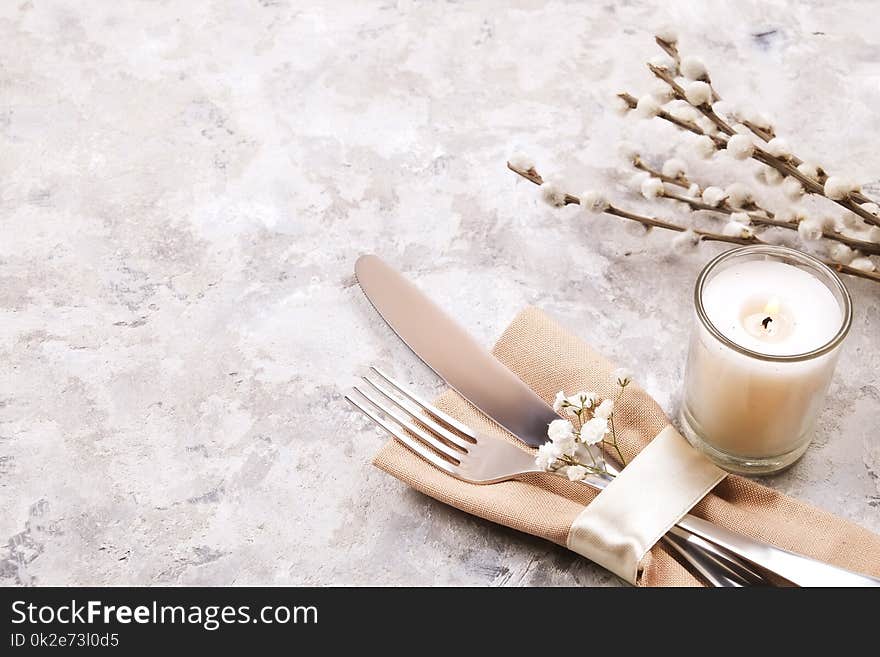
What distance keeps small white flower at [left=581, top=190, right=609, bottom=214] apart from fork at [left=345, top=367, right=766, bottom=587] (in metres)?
0.22

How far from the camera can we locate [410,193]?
0.90m

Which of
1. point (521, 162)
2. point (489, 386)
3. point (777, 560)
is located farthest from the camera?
point (521, 162)

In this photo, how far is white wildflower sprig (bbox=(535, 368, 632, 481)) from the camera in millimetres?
659

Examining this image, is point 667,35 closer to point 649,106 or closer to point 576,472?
point 649,106

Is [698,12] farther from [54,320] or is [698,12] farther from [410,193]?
[54,320]

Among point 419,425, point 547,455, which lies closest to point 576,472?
point 547,455

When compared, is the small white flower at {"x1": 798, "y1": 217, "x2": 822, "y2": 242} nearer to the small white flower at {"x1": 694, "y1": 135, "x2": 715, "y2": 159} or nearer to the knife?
the small white flower at {"x1": 694, "y1": 135, "x2": 715, "y2": 159}

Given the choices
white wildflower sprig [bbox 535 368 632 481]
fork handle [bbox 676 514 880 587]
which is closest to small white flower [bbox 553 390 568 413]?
white wildflower sprig [bbox 535 368 632 481]

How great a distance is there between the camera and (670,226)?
82cm

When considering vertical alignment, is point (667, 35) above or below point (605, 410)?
above

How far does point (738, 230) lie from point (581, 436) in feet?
0.76

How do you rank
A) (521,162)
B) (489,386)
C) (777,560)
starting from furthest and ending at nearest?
(521,162) → (489,386) → (777,560)

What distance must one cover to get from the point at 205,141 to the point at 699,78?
1.47ft

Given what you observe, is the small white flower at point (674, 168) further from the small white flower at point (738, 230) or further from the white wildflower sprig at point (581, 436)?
the white wildflower sprig at point (581, 436)
